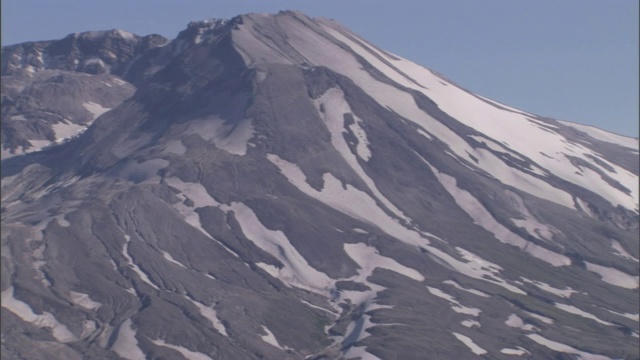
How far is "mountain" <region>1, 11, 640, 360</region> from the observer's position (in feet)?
336

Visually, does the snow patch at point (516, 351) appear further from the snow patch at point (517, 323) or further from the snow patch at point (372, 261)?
the snow patch at point (372, 261)

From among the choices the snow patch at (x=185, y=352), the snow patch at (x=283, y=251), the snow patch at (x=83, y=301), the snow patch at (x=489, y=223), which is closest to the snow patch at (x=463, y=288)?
the snow patch at (x=283, y=251)

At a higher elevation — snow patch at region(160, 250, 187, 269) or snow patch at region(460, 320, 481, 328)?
snow patch at region(460, 320, 481, 328)

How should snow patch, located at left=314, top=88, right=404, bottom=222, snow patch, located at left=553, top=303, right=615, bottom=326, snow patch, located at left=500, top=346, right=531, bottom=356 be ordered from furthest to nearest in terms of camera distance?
snow patch, located at left=314, top=88, right=404, bottom=222 < snow patch, located at left=553, top=303, right=615, bottom=326 < snow patch, located at left=500, top=346, right=531, bottom=356

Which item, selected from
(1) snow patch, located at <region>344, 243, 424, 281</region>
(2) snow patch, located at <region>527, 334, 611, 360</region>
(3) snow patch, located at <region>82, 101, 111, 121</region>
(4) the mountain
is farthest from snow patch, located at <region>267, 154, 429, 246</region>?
(3) snow patch, located at <region>82, 101, 111, 121</region>

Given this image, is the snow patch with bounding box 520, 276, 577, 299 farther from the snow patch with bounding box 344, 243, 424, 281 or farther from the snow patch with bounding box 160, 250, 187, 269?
the snow patch with bounding box 160, 250, 187, 269

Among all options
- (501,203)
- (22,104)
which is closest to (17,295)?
(501,203)

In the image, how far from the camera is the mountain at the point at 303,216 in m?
102

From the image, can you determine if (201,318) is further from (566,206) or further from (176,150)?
(566,206)

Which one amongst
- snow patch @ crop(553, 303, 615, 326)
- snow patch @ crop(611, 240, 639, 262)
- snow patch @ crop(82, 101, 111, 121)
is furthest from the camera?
snow patch @ crop(82, 101, 111, 121)

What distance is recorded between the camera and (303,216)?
12975 cm

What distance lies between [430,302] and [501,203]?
124ft

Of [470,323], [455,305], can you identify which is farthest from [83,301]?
[455,305]

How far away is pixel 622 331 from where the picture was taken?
116312 mm
